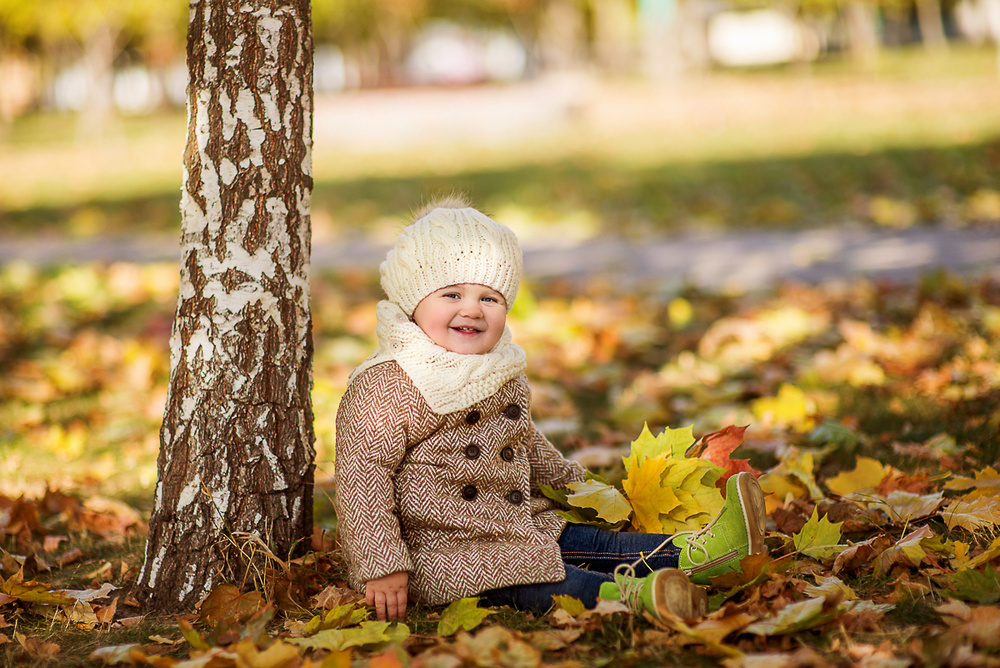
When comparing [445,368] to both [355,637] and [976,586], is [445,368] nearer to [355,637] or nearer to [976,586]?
[355,637]

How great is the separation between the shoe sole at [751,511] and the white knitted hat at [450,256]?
2.58ft

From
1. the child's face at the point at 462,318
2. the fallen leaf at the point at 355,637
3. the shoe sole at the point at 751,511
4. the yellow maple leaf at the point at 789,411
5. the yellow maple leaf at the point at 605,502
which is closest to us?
the fallen leaf at the point at 355,637

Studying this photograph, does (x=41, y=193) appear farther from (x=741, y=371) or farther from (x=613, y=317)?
(x=741, y=371)

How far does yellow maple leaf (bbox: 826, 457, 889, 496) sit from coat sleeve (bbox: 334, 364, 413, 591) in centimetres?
144

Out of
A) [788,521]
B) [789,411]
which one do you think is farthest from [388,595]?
[789,411]

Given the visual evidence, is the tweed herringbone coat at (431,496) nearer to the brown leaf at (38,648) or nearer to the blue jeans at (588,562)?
the blue jeans at (588,562)

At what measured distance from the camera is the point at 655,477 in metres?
2.47

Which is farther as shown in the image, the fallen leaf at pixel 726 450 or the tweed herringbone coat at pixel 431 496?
the fallen leaf at pixel 726 450

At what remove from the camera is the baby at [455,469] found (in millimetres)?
2230

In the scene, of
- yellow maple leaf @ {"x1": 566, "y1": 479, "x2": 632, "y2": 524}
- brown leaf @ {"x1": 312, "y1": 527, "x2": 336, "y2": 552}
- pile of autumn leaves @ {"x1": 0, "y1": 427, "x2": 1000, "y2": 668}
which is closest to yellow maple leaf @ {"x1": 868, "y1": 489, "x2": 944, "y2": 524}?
pile of autumn leaves @ {"x1": 0, "y1": 427, "x2": 1000, "y2": 668}

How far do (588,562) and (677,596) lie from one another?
48cm

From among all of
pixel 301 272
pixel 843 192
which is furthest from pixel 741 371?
pixel 843 192

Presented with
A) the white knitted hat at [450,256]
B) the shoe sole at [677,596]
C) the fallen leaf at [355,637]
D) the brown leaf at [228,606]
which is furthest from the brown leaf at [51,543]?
the shoe sole at [677,596]

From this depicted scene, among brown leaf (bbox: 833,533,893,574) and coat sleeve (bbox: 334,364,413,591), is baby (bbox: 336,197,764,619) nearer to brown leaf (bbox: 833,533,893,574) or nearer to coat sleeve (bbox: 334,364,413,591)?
coat sleeve (bbox: 334,364,413,591)
